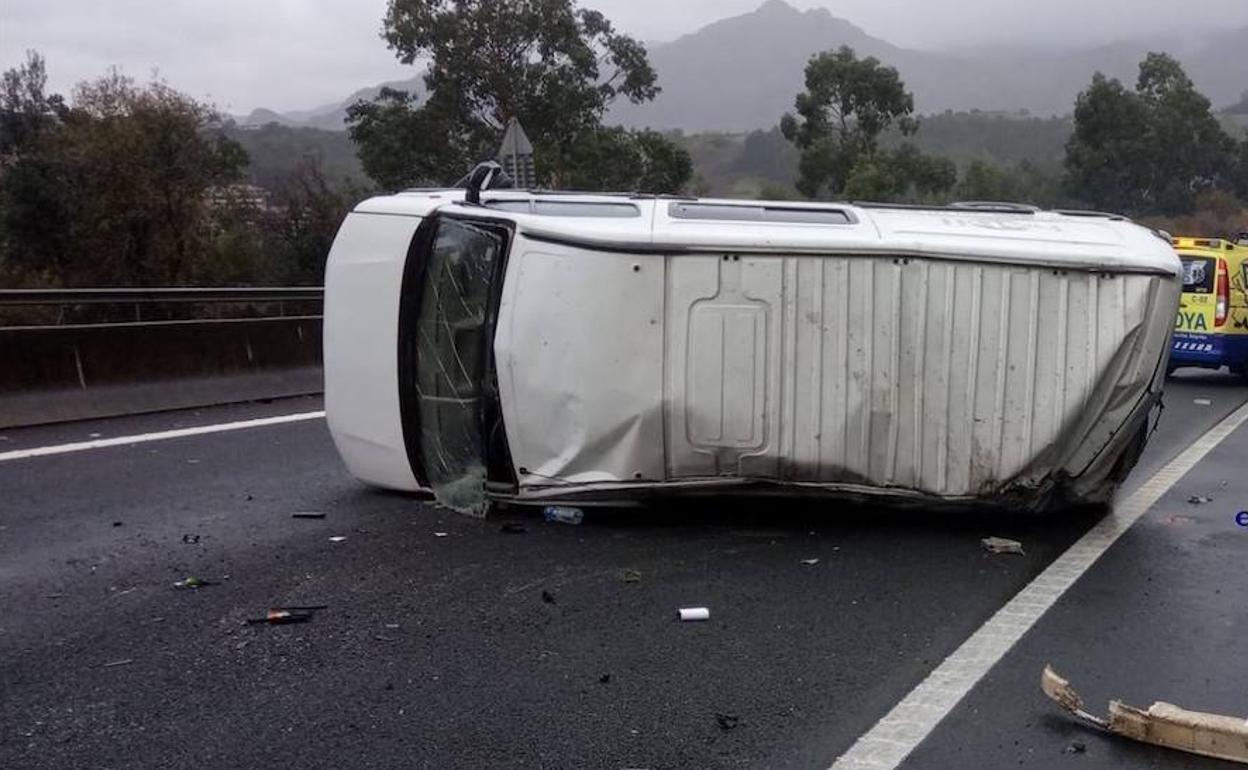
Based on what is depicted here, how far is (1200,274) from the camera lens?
16.2 metres

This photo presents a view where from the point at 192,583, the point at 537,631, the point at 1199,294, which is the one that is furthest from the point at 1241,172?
the point at 192,583

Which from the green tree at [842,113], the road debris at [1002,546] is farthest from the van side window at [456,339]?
the green tree at [842,113]

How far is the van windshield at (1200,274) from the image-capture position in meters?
16.1

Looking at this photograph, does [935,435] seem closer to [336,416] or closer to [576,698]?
[576,698]

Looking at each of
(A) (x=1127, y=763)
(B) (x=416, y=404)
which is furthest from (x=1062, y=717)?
(B) (x=416, y=404)

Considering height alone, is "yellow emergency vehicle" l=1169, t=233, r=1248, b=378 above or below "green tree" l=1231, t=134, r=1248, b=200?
below

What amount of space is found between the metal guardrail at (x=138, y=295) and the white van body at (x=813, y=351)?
20.4ft

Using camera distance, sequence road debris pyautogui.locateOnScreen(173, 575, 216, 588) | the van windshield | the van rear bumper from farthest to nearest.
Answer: the van rear bumper → the van windshield → road debris pyautogui.locateOnScreen(173, 575, 216, 588)

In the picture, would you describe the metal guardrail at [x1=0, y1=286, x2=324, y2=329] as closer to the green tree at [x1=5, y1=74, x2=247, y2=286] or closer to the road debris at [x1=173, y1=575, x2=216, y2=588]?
the road debris at [x1=173, y1=575, x2=216, y2=588]

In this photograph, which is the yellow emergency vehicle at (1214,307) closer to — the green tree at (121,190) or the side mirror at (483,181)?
the side mirror at (483,181)

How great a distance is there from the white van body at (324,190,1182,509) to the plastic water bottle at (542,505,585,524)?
20cm

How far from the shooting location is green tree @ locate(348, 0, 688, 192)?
34969mm

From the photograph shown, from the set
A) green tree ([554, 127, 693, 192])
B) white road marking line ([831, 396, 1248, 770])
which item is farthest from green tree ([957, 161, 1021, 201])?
white road marking line ([831, 396, 1248, 770])

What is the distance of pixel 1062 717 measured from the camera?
451 cm
